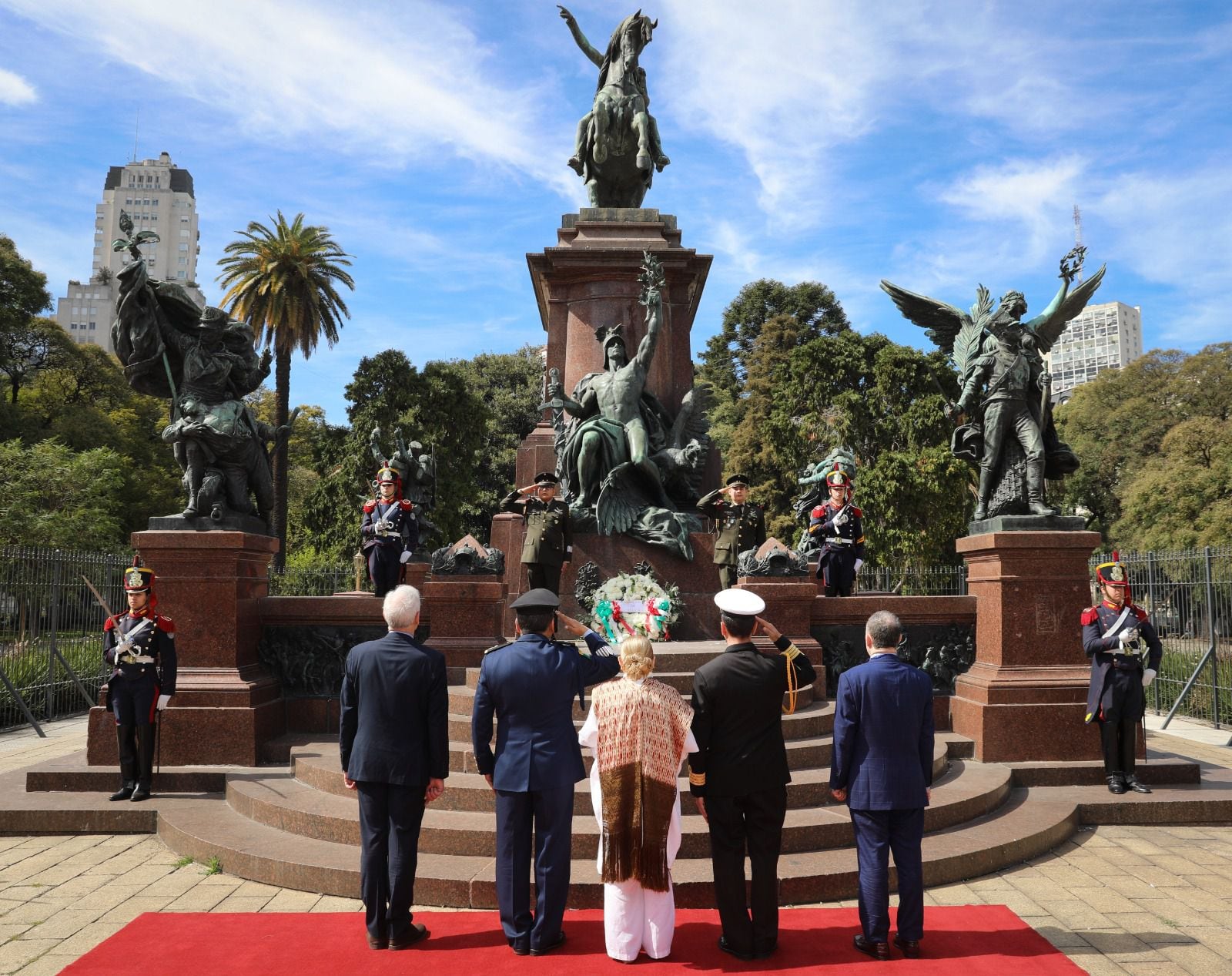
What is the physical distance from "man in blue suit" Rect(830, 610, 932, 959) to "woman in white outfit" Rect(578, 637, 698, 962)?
892 millimetres

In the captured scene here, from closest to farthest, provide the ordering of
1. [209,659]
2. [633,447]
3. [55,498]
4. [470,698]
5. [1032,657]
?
[470,698] < [209,659] < [1032,657] < [633,447] < [55,498]

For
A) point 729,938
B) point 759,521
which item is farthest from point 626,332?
point 729,938

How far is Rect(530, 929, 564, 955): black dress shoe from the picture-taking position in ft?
16.6

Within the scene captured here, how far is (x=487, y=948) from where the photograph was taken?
17.0ft

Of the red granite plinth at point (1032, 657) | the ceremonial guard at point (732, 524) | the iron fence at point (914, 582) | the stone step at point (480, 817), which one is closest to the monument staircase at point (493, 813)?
the stone step at point (480, 817)

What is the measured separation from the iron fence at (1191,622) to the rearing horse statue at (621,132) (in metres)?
9.90

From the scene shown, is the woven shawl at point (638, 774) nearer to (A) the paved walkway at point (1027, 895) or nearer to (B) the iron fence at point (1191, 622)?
(A) the paved walkway at point (1027, 895)

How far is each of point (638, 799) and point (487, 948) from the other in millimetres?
1240

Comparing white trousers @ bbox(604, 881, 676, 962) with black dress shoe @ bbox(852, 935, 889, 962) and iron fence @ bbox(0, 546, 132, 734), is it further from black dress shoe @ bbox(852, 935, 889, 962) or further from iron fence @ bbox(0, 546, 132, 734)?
iron fence @ bbox(0, 546, 132, 734)

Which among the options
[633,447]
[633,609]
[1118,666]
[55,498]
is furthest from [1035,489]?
[55,498]

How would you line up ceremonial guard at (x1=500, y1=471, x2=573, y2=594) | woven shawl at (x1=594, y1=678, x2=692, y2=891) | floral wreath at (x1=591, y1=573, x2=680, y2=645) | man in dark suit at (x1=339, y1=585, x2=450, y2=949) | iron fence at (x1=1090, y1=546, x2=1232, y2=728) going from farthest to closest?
iron fence at (x1=1090, y1=546, x2=1232, y2=728) → ceremonial guard at (x1=500, y1=471, x2=573, y2=594) → floral wreath at (x1=591, y1=573, x2=680, y2=645) → man in dark suit at (x1=339, y1=585, x2=450, y2=949) → woven shawl at (x1=594, y1=678, x2=692, y2=891)

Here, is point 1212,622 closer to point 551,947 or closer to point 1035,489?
point 1035,489

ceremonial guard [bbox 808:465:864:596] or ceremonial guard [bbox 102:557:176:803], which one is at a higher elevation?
ceremonial guard [bbox 808:465:864:596]

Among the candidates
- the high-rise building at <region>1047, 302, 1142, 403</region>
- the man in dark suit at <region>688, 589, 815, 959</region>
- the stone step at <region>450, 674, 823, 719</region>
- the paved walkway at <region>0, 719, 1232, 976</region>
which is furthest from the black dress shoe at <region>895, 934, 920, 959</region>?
the high-rise building at <region>1047, 302, 1142, 403</region>
